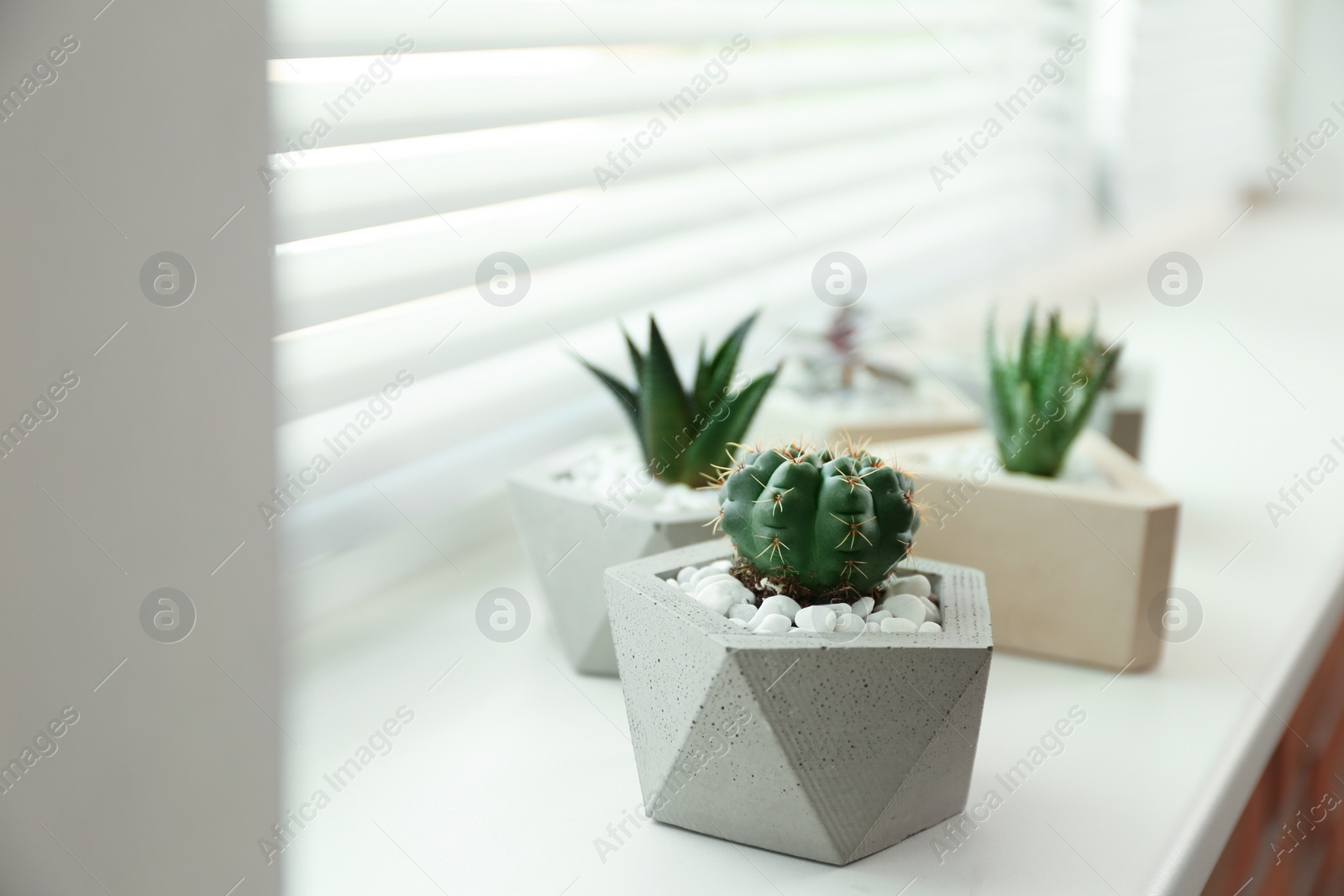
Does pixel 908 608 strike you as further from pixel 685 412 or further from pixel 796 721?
pixel 685 412

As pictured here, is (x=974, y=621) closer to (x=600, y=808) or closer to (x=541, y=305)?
(x=600, y=808)

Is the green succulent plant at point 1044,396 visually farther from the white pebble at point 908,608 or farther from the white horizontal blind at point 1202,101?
the white horizontal blind at point 1202,101

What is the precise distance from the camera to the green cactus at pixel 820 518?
0.67m

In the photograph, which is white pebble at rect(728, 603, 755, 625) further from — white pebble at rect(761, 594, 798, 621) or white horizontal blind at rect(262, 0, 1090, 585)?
white horizontal blind at rect(262, 0, 1090, 585)

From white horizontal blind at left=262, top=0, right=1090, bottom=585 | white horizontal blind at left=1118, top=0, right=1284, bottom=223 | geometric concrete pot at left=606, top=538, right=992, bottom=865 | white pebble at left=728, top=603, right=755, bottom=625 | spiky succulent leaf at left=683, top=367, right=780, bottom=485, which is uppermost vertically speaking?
white horizontal blind at left=1118, top=0, right=1284, bottom=223

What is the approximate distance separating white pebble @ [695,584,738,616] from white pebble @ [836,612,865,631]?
66 mm

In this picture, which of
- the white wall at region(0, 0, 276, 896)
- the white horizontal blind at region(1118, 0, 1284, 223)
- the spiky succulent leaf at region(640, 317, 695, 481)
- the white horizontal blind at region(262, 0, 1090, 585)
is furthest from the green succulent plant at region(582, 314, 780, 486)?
the white horizontal blind at region(1118, 0, 1284, 223)

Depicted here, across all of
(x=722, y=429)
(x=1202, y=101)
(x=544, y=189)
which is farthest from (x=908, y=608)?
(x=1202, y=101)

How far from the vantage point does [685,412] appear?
914mm

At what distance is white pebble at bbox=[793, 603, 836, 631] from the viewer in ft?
2.19

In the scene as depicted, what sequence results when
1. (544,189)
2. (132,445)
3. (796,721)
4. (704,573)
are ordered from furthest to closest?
(544,189)
(704,573)
(796,721)
(132,445)

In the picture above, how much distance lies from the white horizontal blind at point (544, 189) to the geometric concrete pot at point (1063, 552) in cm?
47

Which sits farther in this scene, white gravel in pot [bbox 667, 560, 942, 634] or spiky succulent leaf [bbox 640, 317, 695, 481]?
spiky succulent leaf [bbox 640, 317, 695, 481]

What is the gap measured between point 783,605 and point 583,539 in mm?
234
